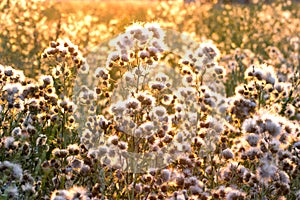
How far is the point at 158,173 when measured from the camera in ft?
12.8

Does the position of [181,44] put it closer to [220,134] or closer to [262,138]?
[220,134]

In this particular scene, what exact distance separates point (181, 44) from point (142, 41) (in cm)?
716

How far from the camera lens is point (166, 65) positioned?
8.92 metres

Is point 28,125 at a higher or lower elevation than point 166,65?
lower

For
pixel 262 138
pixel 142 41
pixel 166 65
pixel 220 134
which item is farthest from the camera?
pixel 166 65

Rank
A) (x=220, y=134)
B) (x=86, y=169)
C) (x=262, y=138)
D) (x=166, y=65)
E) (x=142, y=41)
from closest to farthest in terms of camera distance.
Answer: (x=262, y=138)
(x=86, y=169)
(x=142, y=41)
(x=220, y=134)
(x=166, y=65)

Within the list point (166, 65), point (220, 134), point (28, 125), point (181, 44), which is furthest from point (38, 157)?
point (181, 44)

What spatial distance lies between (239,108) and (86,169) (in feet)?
3.61

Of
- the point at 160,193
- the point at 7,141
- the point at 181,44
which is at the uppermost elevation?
the point at 181,44

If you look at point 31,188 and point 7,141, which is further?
point 7,141

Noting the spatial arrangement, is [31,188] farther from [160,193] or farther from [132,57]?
[132,57]

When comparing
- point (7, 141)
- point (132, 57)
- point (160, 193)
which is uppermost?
point (132, 57)

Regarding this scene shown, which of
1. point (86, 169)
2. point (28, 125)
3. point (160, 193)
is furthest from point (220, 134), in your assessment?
point (28, 125)

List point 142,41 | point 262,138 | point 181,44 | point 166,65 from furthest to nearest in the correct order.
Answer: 1. point 181,44
2. point 166,65
3. point 142,41
4. point 262,138
